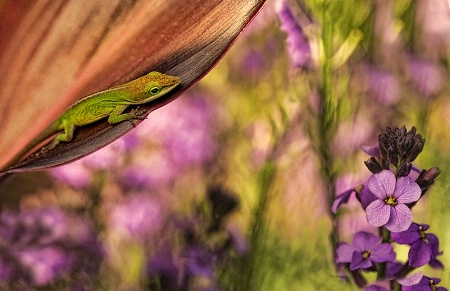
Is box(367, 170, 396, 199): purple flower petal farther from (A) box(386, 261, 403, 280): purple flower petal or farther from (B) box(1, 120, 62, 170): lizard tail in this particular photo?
(B) box(1, 120, 62, 170): lizard tail

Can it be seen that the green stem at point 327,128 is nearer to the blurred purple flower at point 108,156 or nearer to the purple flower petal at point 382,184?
the purple flower petal at point 382,184

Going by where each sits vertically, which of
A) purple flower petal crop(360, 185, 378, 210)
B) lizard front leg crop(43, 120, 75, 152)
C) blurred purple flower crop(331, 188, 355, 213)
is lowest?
purple flower petal crop(360, 185, 378, 210)

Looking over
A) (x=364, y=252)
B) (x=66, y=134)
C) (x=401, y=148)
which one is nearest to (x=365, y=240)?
(x=364, y=252)

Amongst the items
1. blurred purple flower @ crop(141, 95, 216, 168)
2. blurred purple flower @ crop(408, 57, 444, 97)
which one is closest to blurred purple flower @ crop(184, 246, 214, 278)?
blurred purple flower @ crop(141, 95, 216, 168)

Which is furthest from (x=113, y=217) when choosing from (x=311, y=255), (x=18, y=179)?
(x=311, y=255)

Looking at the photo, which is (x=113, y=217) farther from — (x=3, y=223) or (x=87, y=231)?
(x=3, y=223)

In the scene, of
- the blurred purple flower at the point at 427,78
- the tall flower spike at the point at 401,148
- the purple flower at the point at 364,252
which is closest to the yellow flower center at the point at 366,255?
the purple flower at the point at 364,252

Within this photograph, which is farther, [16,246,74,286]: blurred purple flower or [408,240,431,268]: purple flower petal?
[16,246,74,286]: blurred purple flower
